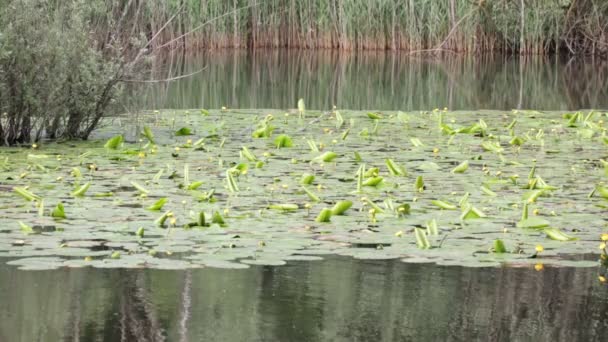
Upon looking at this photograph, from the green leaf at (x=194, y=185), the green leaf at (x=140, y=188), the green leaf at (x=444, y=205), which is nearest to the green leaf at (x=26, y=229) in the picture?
the green leaf at (x=140, y=188)

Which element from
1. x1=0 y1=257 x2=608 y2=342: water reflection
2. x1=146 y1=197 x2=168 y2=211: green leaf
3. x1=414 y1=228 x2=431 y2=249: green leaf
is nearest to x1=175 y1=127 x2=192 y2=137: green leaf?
x1=146 y1=197 x2=168 y2=211: green leaf

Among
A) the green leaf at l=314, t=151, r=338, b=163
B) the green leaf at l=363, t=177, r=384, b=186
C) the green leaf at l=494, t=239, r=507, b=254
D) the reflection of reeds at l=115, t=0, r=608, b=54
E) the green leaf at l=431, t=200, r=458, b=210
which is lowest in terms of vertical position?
the green leaf at l=494, t=239, r=507, b=254

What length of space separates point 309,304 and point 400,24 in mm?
15630

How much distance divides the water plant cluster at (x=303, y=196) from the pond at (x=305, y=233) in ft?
0.05

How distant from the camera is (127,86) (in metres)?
9.52

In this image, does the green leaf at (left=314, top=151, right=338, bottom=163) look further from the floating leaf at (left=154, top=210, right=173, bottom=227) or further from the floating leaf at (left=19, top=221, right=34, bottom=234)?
the floating leaf at (left=19, top=221, right=34, bottom=234)

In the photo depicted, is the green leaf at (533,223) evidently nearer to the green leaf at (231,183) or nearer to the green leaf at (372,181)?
the green leaf at (372,181)

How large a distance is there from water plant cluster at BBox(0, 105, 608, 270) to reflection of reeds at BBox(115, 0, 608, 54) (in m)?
9.47

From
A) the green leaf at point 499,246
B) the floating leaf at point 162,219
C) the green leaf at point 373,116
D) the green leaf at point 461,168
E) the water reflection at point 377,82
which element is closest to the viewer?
the green leaf at point 499,246

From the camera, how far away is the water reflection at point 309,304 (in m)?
4.46

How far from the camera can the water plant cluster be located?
219 inches

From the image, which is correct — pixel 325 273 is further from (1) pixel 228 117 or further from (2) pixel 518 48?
(2) pixel 518 48

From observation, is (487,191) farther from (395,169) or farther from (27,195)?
(27,195)

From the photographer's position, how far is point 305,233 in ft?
19.5
